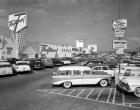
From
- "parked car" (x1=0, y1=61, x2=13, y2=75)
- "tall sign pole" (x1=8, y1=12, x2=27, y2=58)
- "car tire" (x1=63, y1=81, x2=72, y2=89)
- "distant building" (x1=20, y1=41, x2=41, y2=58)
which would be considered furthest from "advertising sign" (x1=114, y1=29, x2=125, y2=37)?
"distant building" (x1=20, y1=41, x2=41, y2=58)

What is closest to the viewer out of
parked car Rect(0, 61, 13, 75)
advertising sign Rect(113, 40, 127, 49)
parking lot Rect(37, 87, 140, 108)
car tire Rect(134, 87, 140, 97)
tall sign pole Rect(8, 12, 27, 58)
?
parking lot Rect(37, 87, 140, 108)

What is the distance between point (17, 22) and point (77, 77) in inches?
1897

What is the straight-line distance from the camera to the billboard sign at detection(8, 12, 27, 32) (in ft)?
188

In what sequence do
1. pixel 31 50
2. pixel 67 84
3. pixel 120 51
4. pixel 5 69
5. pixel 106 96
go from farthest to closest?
pixel 31 50 < pixel 5 69 < pixel 67 84 < pixel 120 51 < pixel 106 96

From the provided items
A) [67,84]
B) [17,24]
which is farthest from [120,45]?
[17,24]

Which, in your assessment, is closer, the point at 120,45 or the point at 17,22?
the point at 120,45

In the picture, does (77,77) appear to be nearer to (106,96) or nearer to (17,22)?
(106,96)

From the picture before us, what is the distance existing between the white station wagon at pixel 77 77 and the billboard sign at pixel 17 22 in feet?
150

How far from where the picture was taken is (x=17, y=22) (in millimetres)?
57562

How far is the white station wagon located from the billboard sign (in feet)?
150

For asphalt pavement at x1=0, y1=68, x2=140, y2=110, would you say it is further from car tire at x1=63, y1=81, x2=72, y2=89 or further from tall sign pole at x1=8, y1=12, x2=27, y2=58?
tall sign pole at x1=8, y1=12, x2=27, y2=58

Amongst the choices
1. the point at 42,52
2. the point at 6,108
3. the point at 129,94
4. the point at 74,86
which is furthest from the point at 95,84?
the point at 42,52

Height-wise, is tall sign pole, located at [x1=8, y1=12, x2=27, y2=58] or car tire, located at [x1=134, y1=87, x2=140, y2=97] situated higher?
tall sign pole, located at [x1=8, y1=12, x2=27, y2=58]

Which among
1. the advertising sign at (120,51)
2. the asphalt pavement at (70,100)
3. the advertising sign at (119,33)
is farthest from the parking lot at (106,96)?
the advertising sign at (119,33)
